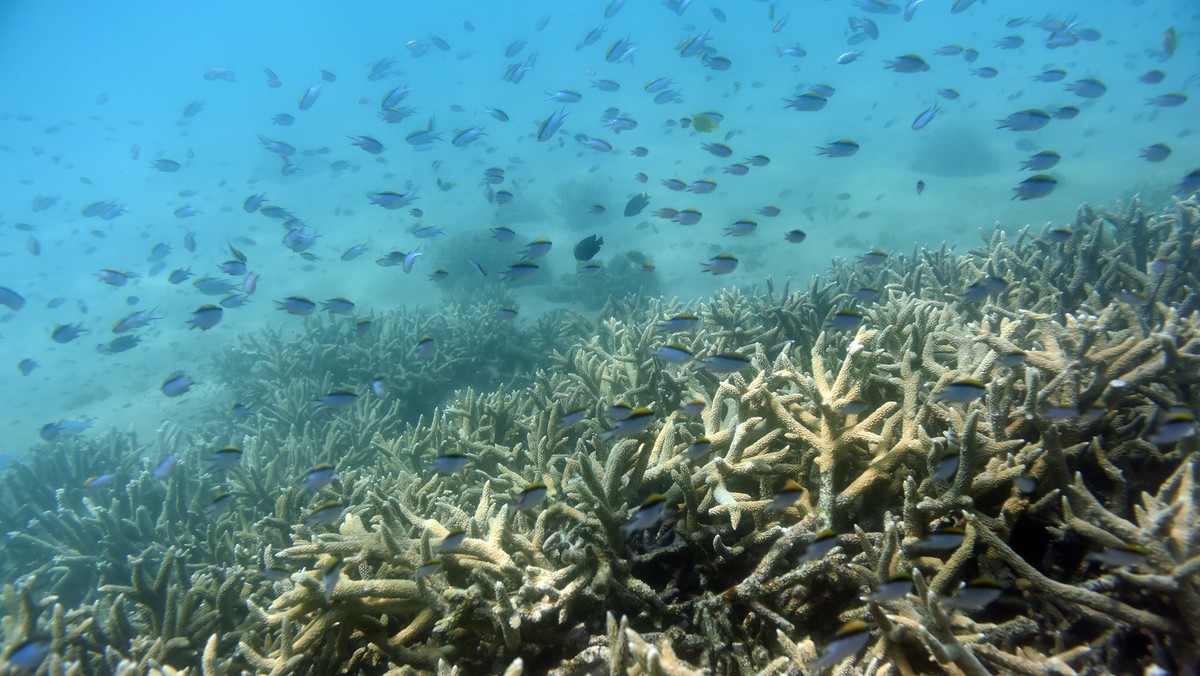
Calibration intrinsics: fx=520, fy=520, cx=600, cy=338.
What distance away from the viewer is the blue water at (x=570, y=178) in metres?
15.0

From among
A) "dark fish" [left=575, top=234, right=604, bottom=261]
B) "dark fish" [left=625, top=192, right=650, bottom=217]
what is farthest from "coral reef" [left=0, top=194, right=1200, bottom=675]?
"dark fish" [left=625, top=192, right=650, bottom=217]

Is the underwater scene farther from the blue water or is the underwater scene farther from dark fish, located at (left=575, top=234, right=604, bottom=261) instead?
the blue water

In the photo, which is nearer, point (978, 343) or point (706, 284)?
point (978, 343)

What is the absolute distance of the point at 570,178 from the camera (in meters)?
29.6

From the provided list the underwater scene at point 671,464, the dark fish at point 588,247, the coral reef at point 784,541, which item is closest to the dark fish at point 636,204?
the underwater scene at point 671,464

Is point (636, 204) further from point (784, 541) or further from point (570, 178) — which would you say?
point (570, 178)

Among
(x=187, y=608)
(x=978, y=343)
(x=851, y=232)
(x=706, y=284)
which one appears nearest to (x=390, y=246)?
(x=706, y=284)

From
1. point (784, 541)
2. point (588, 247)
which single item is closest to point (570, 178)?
point (588, 247)

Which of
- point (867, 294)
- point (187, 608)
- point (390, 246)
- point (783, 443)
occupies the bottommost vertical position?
point (390, 246)

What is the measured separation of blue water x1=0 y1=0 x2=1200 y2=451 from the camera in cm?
1504

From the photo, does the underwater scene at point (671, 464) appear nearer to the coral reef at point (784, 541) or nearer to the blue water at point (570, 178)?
the coral reef at point (784, 541)

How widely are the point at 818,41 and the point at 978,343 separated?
3189 inches

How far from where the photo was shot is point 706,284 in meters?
13.0

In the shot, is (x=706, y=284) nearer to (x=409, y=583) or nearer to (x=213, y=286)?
(x=213, y=286)
